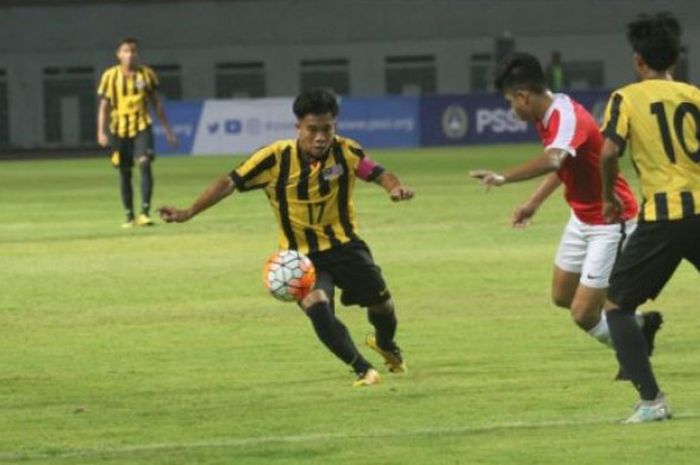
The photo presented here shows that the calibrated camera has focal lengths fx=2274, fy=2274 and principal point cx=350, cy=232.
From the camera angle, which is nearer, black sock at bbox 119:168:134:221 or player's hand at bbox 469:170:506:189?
player's hand at bbox 469:170:506:189

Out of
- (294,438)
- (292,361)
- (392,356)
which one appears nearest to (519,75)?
(392,356)

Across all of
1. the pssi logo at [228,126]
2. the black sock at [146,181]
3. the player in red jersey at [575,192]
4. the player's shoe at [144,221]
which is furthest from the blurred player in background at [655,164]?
the pssi logo at [228,126]

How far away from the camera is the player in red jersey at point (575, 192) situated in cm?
1204

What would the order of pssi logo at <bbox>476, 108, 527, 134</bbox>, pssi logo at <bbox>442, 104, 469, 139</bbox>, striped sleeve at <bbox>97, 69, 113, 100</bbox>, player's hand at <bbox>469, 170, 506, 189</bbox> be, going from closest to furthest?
player's hand at <bbox>469, 170, 506, 189</bbox> → striped sleeve at <bbox>97, 69, 113, 100</bbox> → pssi logo at <bbox>476, 108, 527, 134</bbox> → pssi logo at <bbox>442, 104, 469, 139</bbox>

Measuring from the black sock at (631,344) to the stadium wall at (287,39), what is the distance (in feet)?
186

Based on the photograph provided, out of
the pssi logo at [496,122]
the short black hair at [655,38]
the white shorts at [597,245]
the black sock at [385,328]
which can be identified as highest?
the short black hair at [655,38]

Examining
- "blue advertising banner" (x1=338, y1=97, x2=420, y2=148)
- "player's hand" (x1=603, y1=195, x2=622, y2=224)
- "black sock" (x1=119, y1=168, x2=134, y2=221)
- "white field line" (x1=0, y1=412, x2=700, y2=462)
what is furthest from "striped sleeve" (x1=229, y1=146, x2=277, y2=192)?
"blue advertising banner" (x1=338, y1=97, x2=420, y2=148)

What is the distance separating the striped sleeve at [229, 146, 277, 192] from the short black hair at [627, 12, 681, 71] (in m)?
3.14

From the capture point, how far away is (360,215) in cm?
2828

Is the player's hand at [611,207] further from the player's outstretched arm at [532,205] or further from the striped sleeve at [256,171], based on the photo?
the striped sleeve at [256,171]

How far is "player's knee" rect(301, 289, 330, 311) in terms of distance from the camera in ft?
41.8

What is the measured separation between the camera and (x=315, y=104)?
1259 cm

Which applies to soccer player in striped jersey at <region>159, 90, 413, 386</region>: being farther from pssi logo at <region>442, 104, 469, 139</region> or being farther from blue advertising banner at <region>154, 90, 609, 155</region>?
pssi logo at <region>442, 104, 469, 139</region>

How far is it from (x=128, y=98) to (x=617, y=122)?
17285mm
